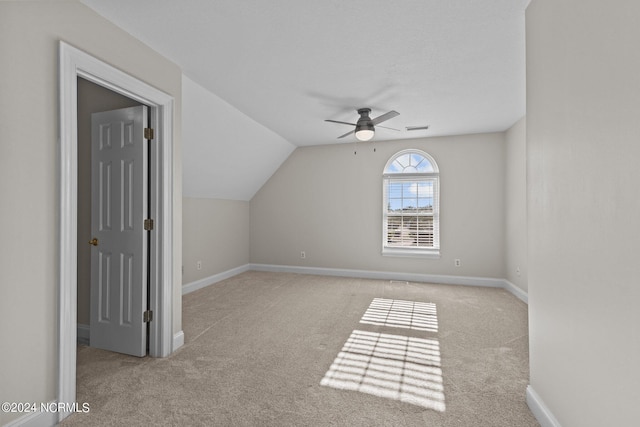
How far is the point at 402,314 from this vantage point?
12.2ft

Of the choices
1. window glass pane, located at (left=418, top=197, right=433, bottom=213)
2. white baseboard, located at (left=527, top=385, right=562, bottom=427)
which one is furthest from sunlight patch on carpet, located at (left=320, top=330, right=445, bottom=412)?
window glass pane, located at (left=418, top=197, right=433, bottom=213)

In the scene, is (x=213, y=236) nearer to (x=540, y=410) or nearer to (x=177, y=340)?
(x=177, y=340)

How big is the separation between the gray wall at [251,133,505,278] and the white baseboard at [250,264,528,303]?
0.09 metres

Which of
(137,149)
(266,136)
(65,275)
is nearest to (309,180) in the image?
(266,136)

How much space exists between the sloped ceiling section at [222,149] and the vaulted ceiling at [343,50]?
205mm

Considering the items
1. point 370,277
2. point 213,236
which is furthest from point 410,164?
point 213,236

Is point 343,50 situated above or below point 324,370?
above

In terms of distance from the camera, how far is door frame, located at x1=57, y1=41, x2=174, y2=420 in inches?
70.0

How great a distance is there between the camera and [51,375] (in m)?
1.74

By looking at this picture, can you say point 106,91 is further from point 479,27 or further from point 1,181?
point 479,27

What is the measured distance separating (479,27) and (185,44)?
2295 millimetres

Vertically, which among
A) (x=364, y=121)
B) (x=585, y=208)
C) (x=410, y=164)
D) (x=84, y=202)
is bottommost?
(x=585, y=208)

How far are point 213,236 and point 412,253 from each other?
364cm

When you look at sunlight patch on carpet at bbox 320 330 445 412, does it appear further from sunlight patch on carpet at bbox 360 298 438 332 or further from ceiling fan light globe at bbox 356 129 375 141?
ceiling fan light globe at bbox 356 129 375 141
